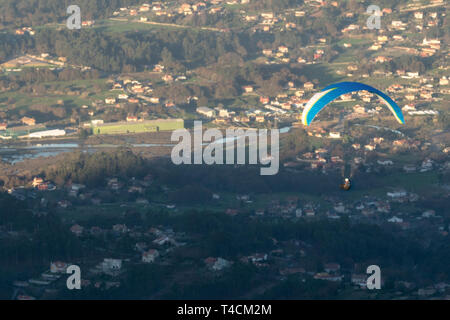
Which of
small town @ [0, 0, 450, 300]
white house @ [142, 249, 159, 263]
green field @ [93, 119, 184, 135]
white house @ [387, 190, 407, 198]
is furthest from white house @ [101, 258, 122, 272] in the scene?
green field @ [93, 119, 184, 135]

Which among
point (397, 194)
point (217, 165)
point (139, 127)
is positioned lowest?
point (397, 194)

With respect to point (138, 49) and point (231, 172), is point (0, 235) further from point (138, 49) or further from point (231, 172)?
point (138, 49)

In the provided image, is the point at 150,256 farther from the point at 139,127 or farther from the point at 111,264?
the point at 139,127

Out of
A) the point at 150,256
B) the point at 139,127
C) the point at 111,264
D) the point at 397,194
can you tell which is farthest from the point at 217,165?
the point at 111,264

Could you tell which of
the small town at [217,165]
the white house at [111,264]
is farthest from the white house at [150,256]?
the white house at [111,264]

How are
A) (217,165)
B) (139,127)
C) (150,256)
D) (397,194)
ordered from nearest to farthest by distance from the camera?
(150,256)
(397,194)
(217,165)
(139,127)

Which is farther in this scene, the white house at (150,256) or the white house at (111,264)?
the white house at (150,256)

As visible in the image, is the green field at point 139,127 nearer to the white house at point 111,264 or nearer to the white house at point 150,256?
the white house at point 150,256

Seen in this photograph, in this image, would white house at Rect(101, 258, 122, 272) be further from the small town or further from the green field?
the green field

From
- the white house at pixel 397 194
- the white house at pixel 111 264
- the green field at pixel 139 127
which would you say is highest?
the green field at pixel 139 127

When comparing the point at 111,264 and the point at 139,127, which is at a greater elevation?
the point at 139,127
